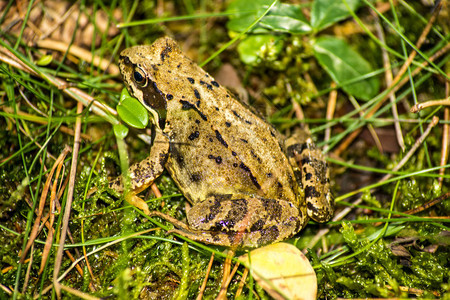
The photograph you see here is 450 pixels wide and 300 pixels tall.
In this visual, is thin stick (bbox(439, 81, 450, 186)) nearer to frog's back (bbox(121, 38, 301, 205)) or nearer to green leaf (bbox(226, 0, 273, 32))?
frog's back (bbox(121, 38, 301, 205))

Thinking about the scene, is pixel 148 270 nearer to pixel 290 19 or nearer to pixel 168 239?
pixel 168 239

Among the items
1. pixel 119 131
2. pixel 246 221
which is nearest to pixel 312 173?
pixel 246 221

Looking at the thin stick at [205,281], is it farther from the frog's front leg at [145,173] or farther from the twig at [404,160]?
the twig at [404,160]

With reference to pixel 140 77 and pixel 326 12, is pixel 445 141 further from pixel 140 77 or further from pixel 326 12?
pixel 140 77

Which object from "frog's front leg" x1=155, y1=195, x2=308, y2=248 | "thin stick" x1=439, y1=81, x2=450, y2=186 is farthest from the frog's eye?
"thin stick" x1=439, y1=81, x2=450, y2=186

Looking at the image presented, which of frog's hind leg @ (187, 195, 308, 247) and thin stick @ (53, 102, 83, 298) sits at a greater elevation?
thin stick @ (53, 102, 83, 298)

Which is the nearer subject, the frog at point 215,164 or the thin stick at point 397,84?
the frog at point 215,164

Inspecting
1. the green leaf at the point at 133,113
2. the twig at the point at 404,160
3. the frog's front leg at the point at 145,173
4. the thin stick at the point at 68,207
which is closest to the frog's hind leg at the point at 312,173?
the twig at the point at 404,160
